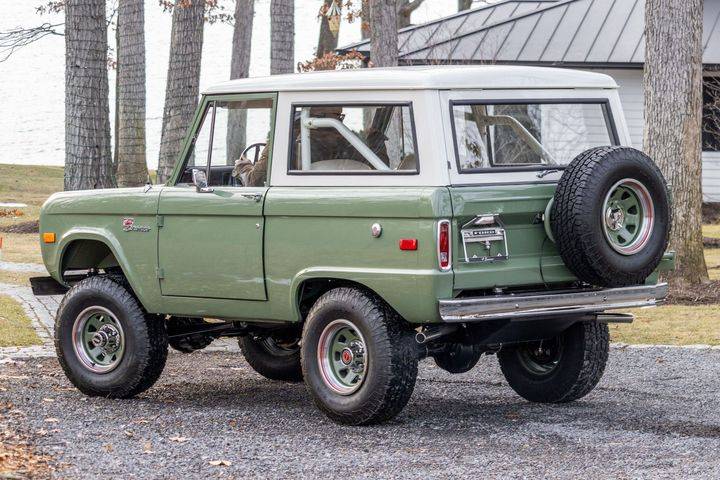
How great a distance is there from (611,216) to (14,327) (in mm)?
6895

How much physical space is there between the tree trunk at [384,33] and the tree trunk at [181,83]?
280 cm

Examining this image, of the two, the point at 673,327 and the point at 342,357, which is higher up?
the point at 342,357

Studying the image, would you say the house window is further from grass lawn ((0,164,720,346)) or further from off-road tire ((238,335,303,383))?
off-road tire ((238,335,303,383))

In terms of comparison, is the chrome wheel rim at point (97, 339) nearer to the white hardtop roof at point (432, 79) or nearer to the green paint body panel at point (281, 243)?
the green paint body panel at point (281, 243)

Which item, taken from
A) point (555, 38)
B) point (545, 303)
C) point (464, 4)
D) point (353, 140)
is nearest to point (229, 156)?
point (353, 140)

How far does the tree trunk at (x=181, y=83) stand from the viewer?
16047mm

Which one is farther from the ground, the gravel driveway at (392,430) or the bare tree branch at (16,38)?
the bare tree branch at (16,38)

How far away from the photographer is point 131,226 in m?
8.73

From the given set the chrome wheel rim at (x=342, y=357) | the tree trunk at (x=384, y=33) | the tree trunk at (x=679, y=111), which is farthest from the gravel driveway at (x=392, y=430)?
the tree trunk at (x=384, y=33)

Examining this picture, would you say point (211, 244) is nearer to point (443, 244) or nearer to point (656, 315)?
point (443, 244)

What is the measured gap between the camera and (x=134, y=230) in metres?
8.71

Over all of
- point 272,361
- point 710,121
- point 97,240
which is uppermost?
point 710,121

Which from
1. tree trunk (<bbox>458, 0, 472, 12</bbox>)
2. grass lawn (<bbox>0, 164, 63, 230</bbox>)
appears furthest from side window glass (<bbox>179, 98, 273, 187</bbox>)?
tree trunk (<bbox>458, 0, 472, 12</bbox>)

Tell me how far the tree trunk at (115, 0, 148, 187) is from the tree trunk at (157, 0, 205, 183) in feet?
8.64
